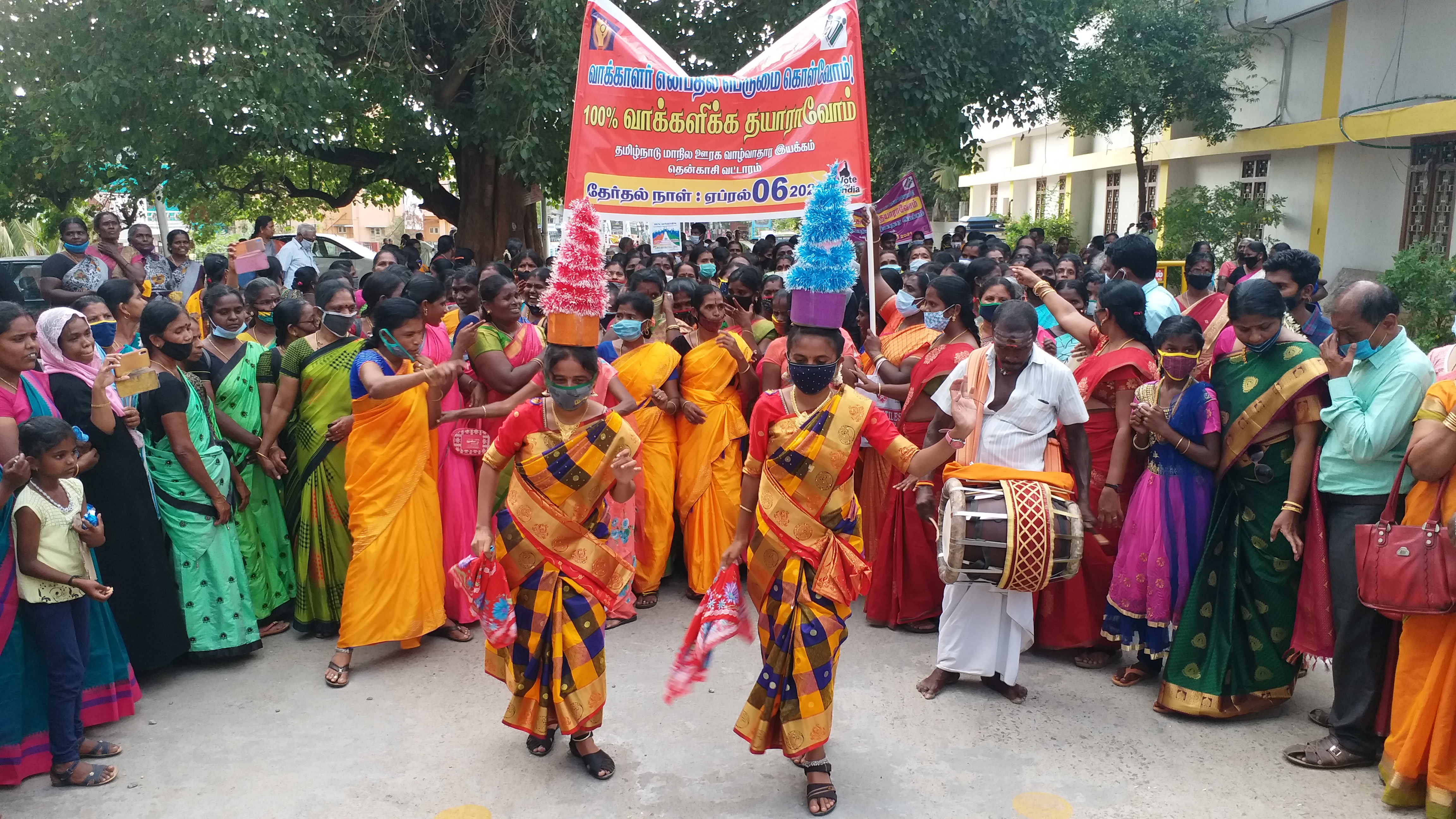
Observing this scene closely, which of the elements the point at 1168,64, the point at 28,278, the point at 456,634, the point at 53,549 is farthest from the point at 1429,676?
the point at 1168,64

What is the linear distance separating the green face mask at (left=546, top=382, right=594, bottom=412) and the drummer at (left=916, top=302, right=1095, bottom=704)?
157 cm

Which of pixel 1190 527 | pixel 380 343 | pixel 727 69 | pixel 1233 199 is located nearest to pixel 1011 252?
pixel 727 69

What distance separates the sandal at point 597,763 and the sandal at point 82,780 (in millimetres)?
1820

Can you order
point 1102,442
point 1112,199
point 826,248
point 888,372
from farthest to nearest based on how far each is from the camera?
point 1112,199, point 888,372, point 1102,442, point 826,248

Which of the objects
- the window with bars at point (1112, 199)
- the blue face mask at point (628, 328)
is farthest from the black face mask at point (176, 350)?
the window with bars at point (1112, 199)

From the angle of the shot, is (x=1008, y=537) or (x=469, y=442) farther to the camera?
(x=469, y=442)

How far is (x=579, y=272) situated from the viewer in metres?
3.93

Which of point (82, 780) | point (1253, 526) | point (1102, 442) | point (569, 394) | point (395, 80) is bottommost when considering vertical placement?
point (82, 780)

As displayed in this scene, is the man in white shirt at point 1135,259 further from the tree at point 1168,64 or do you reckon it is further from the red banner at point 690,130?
the tree at point 1168,64

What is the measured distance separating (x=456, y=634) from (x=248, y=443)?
1465mm

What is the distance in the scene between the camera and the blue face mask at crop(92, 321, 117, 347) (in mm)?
5066

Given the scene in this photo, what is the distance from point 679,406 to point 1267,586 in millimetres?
3204

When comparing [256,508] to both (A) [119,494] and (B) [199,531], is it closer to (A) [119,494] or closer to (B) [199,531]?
(B) [199,531]

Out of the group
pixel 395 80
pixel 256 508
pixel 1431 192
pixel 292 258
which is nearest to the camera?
pixel 256 508
